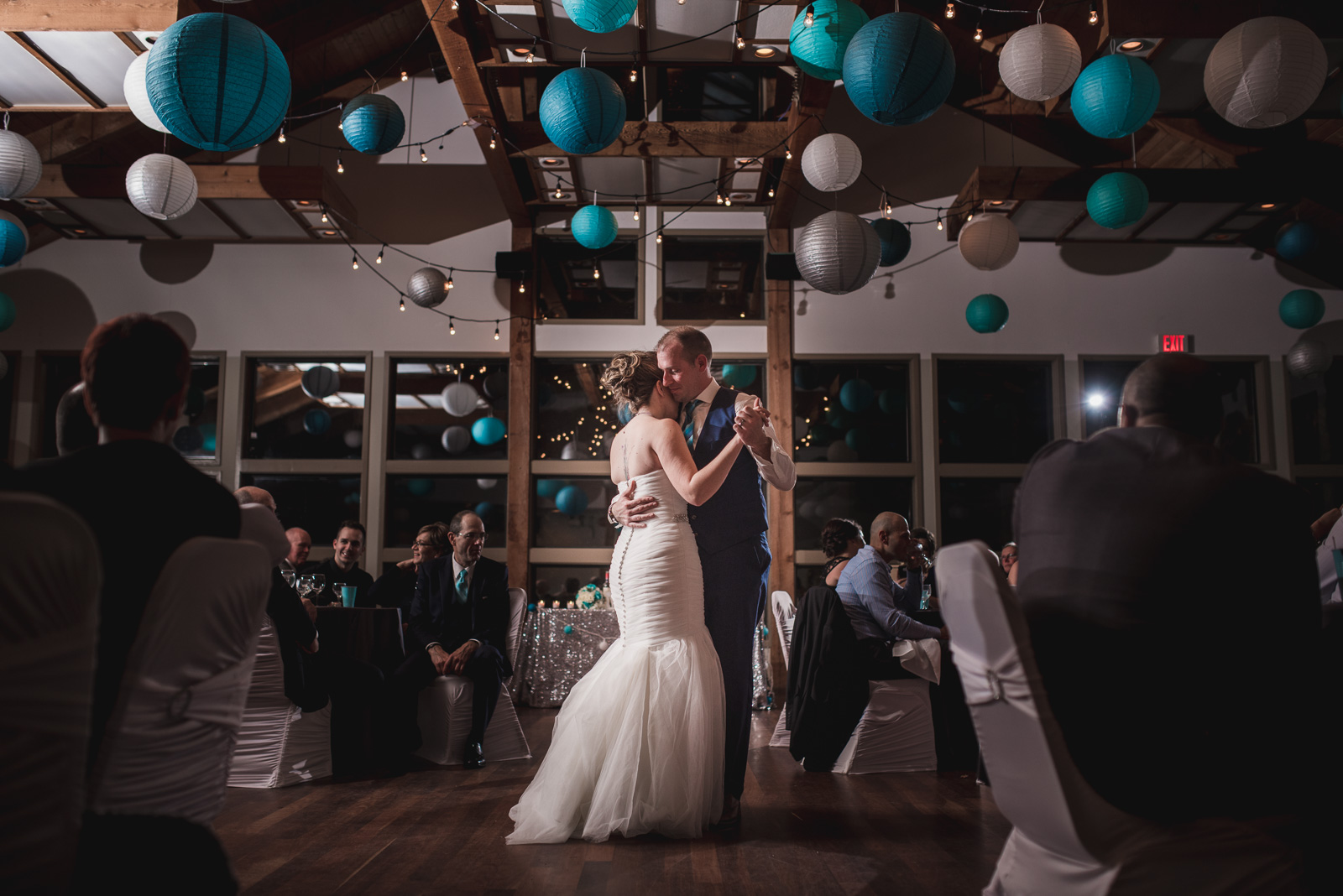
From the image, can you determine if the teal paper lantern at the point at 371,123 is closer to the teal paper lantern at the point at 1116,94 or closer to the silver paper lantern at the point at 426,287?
the silver paper lantern at the point at 426,287

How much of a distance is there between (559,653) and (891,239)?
4049 millimetres

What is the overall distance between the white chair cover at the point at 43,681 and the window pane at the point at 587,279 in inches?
296

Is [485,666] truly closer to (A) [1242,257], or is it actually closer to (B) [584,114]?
(B) [584,114]

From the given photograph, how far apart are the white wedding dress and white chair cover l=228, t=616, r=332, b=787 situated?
1344mm

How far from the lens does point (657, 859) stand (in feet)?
8.52

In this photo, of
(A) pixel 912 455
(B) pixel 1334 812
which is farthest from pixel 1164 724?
(A) pixel 912 455

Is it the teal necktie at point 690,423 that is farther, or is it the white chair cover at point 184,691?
the teal necktie at point 690,423

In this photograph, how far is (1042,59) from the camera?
453 centimetres

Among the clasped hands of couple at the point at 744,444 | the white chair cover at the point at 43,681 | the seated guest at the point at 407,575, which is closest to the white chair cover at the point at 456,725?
the seated guest at the point at 407,575

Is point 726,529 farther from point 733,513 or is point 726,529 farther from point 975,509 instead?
point 975,509

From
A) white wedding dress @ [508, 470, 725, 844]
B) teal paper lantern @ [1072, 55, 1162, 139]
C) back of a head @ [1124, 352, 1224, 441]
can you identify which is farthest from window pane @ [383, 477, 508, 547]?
back of a head @ [1124, 352, 1224, 441]

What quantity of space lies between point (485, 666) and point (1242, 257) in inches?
310

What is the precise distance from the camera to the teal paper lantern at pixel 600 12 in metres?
3.87

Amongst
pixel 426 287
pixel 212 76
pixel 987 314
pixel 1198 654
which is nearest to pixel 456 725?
pixel 212 76
